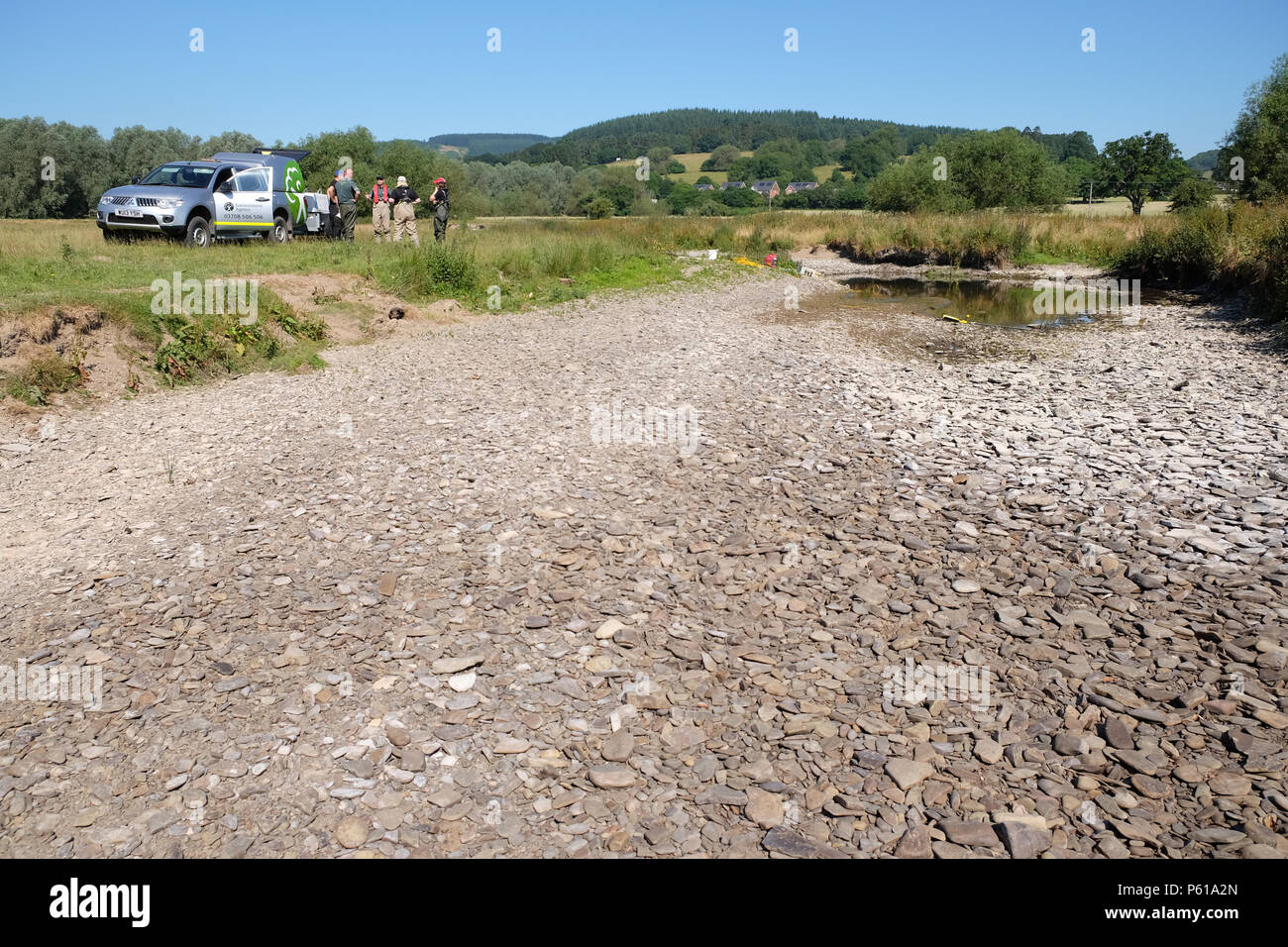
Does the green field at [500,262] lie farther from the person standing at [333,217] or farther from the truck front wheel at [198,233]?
the person standing at [333,217]

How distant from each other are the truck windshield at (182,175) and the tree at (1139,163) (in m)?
69.0

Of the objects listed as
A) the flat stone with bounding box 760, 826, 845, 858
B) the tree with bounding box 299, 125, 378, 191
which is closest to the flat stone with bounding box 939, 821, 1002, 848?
the flat stone with bounding box 760, 826, 845, 858

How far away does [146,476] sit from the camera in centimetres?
824

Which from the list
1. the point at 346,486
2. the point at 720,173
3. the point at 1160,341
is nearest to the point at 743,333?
the point at 1160,341

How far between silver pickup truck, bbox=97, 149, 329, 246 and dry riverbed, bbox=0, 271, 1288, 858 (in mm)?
9723

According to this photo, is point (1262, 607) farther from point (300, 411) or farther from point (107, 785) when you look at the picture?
point (300, 411)

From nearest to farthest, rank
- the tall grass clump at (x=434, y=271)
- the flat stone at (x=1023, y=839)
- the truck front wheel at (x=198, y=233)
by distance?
the flat stone at (x=1023, y=839) < the tall grass clump at (x=434, y=271) < the truck front wheel at (x=198, y=233)

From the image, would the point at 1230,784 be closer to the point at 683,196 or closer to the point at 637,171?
the point at 637,171

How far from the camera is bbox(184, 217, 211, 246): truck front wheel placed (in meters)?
18.5

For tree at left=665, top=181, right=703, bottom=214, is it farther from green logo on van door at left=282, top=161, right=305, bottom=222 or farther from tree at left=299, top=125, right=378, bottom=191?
green logo on van door at left=282, top=161, right=305, bottom=222

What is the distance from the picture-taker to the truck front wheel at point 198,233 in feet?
60.8

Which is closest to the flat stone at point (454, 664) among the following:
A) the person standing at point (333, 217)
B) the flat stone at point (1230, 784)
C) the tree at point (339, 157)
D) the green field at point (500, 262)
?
the flat stone at point (1230, 784)

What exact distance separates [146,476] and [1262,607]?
9.29 m
